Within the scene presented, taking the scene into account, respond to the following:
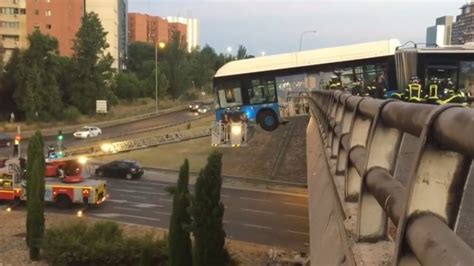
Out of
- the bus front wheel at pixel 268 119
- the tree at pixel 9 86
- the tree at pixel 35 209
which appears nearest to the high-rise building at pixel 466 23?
the bus front wheel at pixel 268 119

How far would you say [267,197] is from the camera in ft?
105

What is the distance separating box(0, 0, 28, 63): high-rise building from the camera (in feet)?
299

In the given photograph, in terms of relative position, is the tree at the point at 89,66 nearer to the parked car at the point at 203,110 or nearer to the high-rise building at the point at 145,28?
the parked car at the point at 203,110

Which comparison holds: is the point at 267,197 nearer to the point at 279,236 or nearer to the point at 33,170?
the point at 279,236

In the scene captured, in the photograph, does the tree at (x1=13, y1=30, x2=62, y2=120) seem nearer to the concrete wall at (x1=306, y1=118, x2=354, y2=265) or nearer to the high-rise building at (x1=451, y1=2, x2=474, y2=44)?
the high-rise building at (x1=451, y1=2, x2=474, y2=44)

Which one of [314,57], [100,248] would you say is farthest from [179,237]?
[314,57]

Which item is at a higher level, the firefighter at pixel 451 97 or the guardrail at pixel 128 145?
the firefighter at pixel 451 97

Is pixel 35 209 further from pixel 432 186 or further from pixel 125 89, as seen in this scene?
pixel 125 89

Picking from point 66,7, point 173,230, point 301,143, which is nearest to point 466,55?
point 173,230

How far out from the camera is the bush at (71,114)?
231 feet

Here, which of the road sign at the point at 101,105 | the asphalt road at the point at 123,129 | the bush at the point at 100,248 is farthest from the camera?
the road sign at the point at 101,105

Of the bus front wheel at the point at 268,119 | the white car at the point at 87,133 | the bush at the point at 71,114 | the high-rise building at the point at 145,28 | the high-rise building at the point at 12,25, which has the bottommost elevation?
the white car at the point at 87,133

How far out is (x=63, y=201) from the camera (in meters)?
30.4

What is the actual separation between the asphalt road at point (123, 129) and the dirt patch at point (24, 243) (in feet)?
66.0
